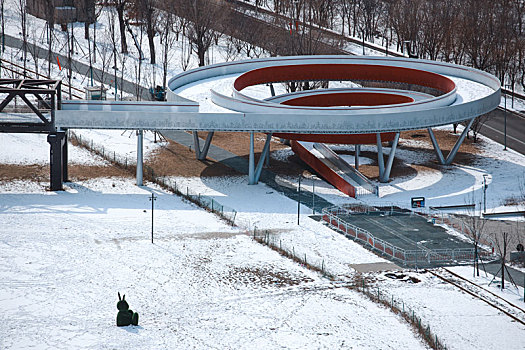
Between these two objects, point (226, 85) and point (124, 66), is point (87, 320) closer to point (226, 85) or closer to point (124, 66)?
point (226, 85)

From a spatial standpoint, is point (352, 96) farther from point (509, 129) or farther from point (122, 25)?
point (122, 25)

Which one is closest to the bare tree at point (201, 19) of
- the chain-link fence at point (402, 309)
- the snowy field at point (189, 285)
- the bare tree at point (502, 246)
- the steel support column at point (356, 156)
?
the steel support column at point (356, 156)

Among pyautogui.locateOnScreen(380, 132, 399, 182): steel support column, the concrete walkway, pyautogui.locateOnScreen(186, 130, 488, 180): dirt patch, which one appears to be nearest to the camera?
the concrete walkway

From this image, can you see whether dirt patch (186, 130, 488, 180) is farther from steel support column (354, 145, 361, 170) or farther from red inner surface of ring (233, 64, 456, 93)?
red inner surface of ring (233, 64, 456, 93)

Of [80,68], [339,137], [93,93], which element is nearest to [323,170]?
[339,137]

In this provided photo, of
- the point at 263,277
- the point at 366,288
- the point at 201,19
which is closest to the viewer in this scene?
the point at 366,288

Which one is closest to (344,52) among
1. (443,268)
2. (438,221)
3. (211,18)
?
(211,18)

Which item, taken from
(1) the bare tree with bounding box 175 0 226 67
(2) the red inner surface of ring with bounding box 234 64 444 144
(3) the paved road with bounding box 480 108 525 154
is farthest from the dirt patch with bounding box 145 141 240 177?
(3) the paved road with bounding box 480 108 525 154
